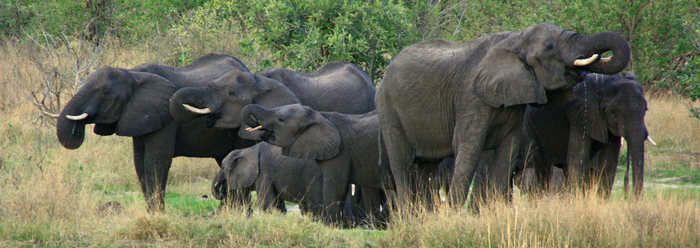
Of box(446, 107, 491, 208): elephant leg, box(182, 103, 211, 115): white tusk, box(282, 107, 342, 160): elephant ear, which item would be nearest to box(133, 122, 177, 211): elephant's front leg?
box(182, 103, 211, 115): white tusk

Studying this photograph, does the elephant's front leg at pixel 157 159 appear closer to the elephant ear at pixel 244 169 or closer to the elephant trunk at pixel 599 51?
the elephant ear at pixel 244 169

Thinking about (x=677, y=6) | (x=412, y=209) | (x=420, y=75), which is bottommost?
(x=412, y=209)

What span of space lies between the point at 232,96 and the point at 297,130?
1.15 m

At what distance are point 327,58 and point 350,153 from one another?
4.95 meters

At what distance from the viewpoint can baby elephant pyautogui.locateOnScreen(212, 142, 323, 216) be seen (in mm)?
9852

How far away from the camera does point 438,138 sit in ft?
27.7

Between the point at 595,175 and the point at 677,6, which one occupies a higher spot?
the point at 677,6

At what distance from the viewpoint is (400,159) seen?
8781 mm

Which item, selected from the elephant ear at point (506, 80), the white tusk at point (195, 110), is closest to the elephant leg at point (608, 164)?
the elephant ear at point (506, 80)

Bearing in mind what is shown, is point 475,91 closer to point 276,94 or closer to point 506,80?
point 506,80

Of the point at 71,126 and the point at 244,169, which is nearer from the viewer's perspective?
the point at 71,126

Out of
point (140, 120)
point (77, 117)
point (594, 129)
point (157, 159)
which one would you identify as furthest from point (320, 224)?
point (594, 129)

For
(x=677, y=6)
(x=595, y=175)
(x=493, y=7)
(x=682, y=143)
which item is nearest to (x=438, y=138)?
(x=595, y=175)

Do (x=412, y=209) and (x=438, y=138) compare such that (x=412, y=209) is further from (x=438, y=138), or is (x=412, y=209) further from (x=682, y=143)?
(x=682, y=143)
